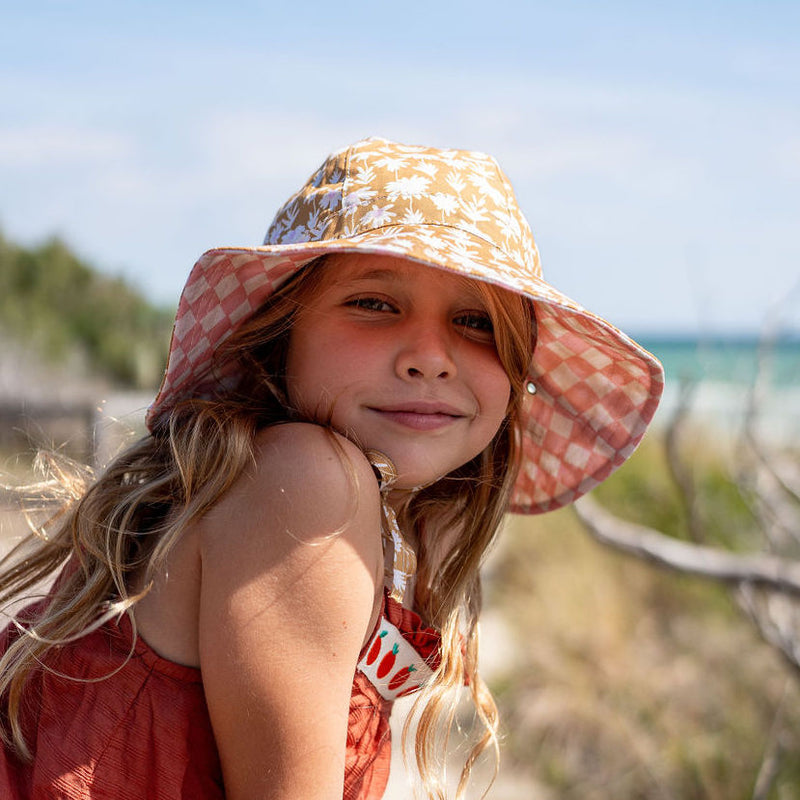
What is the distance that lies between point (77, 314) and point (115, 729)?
40.4 ft

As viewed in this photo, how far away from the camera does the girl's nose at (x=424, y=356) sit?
1.55m

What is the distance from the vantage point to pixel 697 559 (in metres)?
3.47

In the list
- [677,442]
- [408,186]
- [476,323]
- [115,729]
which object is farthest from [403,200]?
[677,442]

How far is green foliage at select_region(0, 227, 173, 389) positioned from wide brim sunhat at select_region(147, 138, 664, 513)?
994 centimetres

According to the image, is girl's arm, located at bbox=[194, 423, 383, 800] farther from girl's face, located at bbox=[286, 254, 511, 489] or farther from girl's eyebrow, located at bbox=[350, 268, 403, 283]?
girl's eyebrow, located at bbox=[350, 268, 403, 283]

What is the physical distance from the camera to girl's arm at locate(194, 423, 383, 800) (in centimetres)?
129

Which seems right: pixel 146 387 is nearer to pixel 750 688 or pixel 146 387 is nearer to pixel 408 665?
pixel 750 688

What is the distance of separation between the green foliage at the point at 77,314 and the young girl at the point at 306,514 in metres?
9.94

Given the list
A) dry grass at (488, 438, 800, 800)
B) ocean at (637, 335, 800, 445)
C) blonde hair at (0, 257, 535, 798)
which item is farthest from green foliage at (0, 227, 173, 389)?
blonde hair at (0, 257, 535, 798)

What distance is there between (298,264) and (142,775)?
2.66 feet

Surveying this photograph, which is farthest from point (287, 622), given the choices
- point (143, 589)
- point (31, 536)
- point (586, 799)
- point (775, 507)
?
point (586, 799)

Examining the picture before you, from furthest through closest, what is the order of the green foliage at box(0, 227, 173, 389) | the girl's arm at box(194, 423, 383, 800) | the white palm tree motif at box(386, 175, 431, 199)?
the green foliage at box(0, 227, 173, 389) < the white palm tree motif at box(386, 175, 431, 199) < the girl's arm at box(194, 423, 383, 800)

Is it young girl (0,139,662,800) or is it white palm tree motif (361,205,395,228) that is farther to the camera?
white palm tree motif (361,205,395,228)

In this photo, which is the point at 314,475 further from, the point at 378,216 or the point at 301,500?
the point at 378,216
